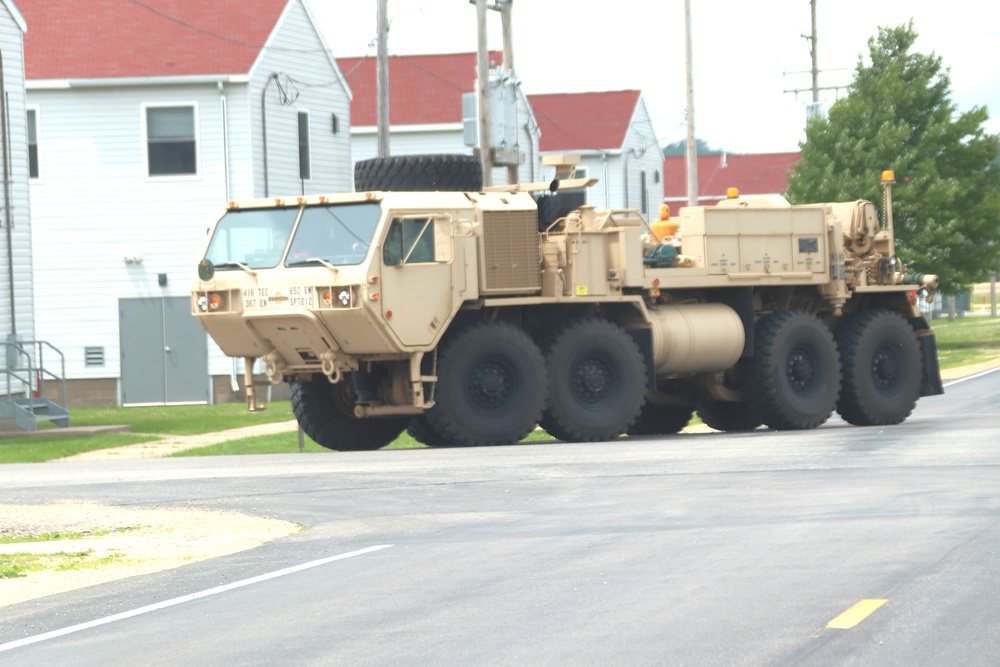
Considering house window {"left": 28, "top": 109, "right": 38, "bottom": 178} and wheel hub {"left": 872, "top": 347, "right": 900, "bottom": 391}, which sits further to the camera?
house window {"left": 28, "top": 109, "right": 38, "bottom": 178}

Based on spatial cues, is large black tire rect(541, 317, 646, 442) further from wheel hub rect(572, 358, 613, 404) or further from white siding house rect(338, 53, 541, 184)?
white siding house rect(338, 53, 541, 184)

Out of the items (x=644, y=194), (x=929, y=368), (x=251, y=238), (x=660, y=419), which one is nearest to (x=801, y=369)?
(x=929, y=368)

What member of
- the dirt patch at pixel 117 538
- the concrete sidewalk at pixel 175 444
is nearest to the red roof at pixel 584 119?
the concrete sidewalk at pixel 175 444

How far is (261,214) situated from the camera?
19.1 metres

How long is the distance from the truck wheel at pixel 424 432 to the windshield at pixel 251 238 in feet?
8.60

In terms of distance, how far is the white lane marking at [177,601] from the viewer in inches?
346

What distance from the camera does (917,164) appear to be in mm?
50062

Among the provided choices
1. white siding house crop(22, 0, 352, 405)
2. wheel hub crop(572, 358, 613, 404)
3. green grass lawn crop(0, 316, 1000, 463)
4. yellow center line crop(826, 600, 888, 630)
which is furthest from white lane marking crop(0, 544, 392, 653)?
white siding house crop(22, 0, 352, 405)

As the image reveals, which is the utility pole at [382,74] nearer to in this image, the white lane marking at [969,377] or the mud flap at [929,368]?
the mud flap at [929,368]

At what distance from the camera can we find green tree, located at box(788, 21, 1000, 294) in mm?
49500

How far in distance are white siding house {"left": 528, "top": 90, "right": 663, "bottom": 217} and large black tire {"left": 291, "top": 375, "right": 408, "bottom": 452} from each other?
34011 mm

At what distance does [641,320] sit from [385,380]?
10.5 ft

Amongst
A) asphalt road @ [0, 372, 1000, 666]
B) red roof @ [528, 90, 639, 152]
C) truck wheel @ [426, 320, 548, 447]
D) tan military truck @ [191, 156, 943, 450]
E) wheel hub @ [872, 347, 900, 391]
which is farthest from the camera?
red roof @ [528, 90, 639, 152]

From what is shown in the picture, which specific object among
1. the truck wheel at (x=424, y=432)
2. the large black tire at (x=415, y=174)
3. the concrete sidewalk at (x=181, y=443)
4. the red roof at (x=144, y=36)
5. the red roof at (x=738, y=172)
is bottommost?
the concrete sidewalk at (x=181, y=443)
